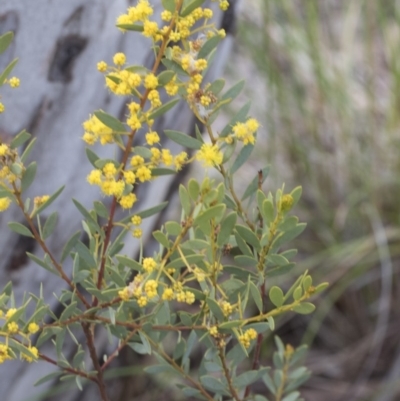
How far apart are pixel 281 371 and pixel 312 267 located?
34.9 inches

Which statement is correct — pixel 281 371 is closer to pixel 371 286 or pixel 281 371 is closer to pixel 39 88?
pixel 39 88

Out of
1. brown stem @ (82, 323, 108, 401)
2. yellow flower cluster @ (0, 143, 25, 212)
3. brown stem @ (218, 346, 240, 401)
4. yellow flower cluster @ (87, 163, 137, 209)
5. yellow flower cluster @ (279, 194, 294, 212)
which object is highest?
yellow flower cluster @ (0, 143, 25, 212)

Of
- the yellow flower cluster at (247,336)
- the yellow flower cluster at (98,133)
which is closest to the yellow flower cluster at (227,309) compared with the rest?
the yellow flower cluster at (247,336)

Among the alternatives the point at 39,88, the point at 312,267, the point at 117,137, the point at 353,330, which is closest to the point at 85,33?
the point at 39,88

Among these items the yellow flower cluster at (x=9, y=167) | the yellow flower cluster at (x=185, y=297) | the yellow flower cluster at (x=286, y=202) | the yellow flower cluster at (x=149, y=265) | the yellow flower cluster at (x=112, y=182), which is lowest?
the yellow flower cluster at (x=185, y=297)

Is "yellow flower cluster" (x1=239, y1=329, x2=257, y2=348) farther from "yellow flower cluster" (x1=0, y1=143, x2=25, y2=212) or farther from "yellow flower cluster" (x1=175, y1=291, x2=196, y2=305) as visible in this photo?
"yellow flower cluster" (x1=0, y1=143, x2=25, y2=212)

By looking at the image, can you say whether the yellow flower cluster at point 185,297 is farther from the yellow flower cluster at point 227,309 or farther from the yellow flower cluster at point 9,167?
the yellow flower cluster at point 9,167

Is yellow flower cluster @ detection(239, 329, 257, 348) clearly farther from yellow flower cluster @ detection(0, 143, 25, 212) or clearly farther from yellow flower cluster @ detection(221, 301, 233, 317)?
yellow flower cluster @ detection(0, 143, 25, 212)

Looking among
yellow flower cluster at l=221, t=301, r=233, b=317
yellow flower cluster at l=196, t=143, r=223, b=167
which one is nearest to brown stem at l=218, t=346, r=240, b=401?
yellow flower cluster at l=221, t=301, r=233, b=317

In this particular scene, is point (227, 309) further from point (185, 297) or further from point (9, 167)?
point (9, 167)

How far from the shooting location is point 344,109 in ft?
5.07

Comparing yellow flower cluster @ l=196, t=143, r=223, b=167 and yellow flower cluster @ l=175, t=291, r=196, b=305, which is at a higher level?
yellow flower cluster @ l=196, t=143, r=223, b=167

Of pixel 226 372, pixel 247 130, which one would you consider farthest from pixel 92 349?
pixel 247 130

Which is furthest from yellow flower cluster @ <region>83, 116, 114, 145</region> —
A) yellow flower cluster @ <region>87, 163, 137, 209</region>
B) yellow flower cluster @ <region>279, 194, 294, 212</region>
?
yellow flower cluster @ <region>279, 194, 294, 212</region>
